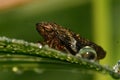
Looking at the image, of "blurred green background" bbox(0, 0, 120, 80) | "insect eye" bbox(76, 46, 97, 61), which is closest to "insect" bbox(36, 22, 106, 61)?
"insect eye" bbox(76, 46, 97, 61)

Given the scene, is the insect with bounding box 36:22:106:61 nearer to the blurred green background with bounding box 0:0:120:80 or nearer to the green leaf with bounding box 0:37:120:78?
the green leaf with bounding box 0:37:120:78

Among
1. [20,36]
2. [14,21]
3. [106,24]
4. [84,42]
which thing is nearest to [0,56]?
[84,42]

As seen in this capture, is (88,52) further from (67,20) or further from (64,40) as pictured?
(67,20)

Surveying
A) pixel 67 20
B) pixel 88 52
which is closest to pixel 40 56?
pixel 88 52

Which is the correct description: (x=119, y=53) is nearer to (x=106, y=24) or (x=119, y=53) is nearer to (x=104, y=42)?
(x=104, y=42)

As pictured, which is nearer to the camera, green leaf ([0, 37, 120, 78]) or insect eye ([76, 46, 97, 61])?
green leaf ([0, 37, 120, 78])

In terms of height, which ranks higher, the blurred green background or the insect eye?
the blurred green background

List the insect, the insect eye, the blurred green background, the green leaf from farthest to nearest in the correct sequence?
the blurred green background → the insect → the insect eye → the green leaf

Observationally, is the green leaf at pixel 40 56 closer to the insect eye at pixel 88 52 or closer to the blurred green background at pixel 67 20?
the insect eye at pixel 88 52
